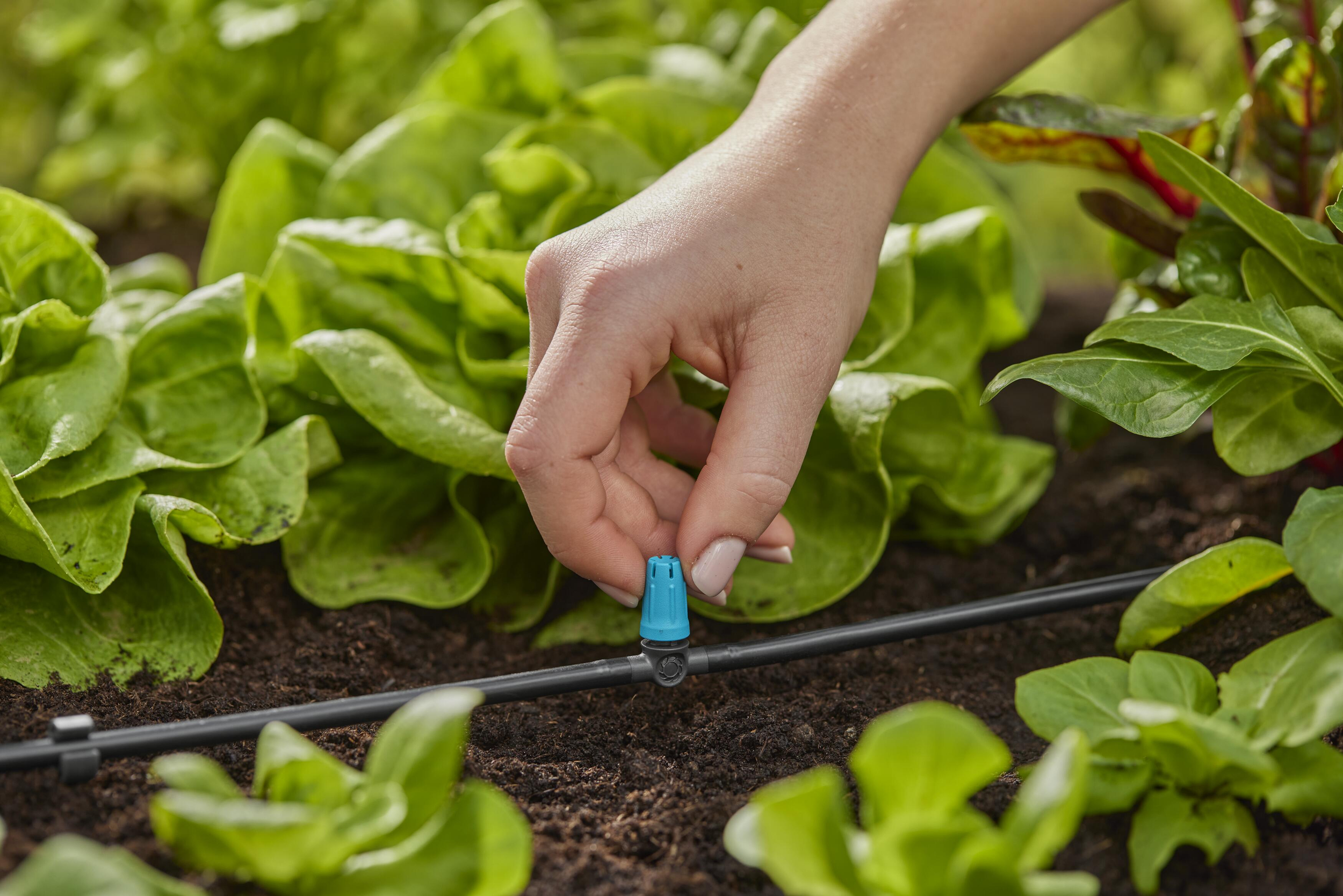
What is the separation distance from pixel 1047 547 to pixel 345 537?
870 mm

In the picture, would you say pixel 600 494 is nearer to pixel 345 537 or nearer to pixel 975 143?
pixel 345 537

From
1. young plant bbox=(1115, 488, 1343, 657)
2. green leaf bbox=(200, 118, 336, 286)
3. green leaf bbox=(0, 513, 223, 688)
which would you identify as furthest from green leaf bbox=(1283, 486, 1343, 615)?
green leaf bbox=(200, 118, 336, 286)

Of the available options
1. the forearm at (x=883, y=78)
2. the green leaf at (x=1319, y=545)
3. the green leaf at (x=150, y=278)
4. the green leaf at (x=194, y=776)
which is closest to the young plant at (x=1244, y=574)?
the green leaf at (x=1319, y=545)

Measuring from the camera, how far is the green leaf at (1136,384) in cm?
93

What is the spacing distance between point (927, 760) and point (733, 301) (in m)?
0.44

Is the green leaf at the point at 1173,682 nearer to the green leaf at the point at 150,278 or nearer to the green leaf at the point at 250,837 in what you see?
the green leaf at the point at 250,837

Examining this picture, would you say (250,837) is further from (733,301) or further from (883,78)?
(883,78)

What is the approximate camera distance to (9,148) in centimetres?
278

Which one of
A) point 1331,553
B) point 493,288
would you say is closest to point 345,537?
point 493,288

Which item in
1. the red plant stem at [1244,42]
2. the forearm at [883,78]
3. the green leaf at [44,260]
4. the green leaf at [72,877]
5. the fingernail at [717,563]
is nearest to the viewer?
the green leaf at [72,877]

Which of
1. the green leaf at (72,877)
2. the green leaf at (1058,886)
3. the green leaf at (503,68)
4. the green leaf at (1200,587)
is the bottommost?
the green leaf at (1200,587)

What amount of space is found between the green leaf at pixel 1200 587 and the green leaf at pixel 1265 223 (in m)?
0.26

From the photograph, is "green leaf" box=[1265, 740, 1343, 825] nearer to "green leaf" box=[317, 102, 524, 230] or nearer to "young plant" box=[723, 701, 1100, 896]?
"young plant" box=[723, 701, 1100, 896]

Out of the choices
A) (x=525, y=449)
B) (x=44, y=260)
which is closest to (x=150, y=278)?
(x=44, y=260)
